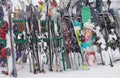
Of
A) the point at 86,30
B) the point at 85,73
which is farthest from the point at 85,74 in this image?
the point at 86,30

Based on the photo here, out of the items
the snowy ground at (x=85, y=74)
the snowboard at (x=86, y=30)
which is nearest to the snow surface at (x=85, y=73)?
the snowy ground at (x=85, y=74)

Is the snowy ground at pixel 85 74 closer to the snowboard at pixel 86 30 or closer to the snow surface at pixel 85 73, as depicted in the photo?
the snow surface at pixel 85 73

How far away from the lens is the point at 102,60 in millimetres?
5332

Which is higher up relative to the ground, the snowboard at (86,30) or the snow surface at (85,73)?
the snowboard at (86,30)

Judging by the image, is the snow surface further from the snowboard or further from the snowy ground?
the snowboard

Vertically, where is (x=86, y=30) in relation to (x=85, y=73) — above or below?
above

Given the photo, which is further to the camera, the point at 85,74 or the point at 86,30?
the point at 86,30

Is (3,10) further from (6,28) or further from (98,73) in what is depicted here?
(98,73)

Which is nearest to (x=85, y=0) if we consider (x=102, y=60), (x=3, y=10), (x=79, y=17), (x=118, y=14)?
(x=79, y=17)

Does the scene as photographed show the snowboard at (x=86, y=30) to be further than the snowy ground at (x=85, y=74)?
Yes

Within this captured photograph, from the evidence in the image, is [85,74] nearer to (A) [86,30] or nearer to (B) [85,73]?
(B) [85,73]

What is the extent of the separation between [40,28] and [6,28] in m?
0.72

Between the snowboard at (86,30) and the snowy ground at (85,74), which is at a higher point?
the snowboard at (86,30)

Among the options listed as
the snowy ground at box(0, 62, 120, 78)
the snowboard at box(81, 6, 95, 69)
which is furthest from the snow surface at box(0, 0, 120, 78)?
the snowboard at box(81, 6, 95, 69)
